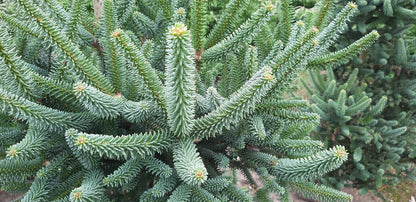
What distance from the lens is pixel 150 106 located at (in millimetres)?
1084

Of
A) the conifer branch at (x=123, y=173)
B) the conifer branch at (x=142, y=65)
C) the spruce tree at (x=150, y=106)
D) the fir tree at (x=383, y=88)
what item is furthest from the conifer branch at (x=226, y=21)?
the fir tree at (x=383, y=88)

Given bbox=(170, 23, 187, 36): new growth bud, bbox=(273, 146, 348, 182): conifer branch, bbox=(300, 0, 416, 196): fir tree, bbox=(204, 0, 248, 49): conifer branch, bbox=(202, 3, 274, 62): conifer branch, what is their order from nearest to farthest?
1. bbox=(170, 23, 187, 36): new growth bud
2. bbox=(273, 146, 348, 182): conifer branch
3. bbox=(202, 3, 274, 62): conifer branch
4. bbox=(204, 0, 248, 49): conifer branch
5. bbox=(300, 0, 416, 196): fir tree

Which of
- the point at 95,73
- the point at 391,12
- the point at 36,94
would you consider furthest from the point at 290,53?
the point at 391,12

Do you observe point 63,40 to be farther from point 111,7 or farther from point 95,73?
point 111,7

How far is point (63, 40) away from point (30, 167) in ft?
1.72

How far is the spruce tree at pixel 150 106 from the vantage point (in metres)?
0.97

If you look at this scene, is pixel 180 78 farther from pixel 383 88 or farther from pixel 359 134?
pixel 383 88

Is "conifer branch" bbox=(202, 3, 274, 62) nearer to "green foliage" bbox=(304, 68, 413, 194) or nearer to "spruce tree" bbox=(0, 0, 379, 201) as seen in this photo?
"spruce tree" bbox=(0, 0, 379, 201)

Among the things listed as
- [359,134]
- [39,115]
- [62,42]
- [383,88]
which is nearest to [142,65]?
[62,42]

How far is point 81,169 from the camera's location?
4.40 feet

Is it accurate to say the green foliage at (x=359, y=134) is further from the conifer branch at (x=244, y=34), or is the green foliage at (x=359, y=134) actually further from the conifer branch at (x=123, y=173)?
the conifer branch at (x=123, y=173)

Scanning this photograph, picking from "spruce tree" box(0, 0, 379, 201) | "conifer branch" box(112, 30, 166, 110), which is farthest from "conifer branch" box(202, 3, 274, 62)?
"conifer branch" box(112, 30, 166, 110)

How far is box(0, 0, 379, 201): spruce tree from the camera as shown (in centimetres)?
97

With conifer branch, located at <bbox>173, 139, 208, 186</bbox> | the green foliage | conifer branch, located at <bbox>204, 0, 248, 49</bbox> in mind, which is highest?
conifer branch, located at <bbox>204, 0, 248, 49</bbox>
